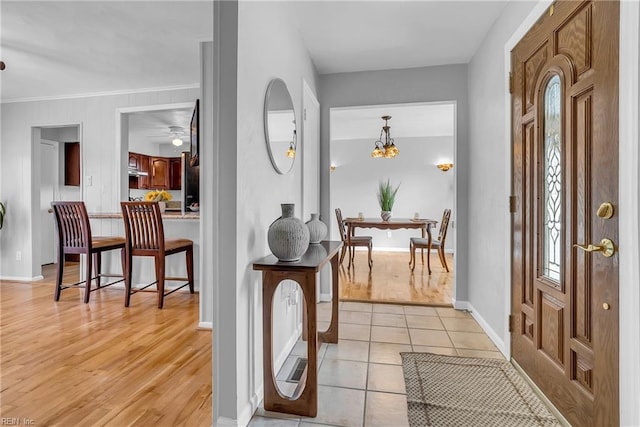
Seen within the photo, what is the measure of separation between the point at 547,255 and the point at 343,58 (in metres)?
2.38

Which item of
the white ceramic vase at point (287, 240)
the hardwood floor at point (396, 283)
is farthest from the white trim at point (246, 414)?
the hardwood floor at point (396, 283)

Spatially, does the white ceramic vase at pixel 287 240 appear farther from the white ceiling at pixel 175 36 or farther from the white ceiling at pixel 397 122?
the white ceiling at pixel 397 122

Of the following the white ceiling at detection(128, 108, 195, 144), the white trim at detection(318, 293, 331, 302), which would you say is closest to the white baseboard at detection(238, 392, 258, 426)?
the white trim at detection(318, 293, 331, 302)

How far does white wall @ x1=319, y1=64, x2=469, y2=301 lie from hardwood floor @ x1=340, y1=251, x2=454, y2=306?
0.51m

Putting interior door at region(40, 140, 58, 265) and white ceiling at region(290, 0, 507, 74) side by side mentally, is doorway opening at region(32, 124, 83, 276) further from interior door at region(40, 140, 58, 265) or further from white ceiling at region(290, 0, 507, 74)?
white ceiling at region(290, 0, 507, 74)

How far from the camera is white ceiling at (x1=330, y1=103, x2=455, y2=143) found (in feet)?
16.9

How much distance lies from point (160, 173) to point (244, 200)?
6247mm

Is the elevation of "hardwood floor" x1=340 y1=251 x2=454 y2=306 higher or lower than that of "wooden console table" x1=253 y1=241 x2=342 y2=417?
lower

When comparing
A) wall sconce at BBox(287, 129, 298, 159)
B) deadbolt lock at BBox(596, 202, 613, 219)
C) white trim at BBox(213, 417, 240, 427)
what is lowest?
white trim at BBox(213, 417, 240, 427)

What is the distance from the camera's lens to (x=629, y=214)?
43.7 inches

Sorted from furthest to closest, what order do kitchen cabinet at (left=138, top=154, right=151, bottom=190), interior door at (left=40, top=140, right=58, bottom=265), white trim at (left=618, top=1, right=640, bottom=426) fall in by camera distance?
1. kitchen cabinet at (left=138, top=154, right=151, bottom=190)
2. interior door at (left=40, top=140, right=58, bottom=265)
3. white trim at (left=618, top=1, right=640, bottom=426)

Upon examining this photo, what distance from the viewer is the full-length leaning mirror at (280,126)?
190 centimetres

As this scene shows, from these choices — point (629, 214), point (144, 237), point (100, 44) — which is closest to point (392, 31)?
point (629, 214)

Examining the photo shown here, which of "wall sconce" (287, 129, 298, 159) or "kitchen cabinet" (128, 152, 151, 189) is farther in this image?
"kitchen cabinet" (128, 152, 151, 189)
